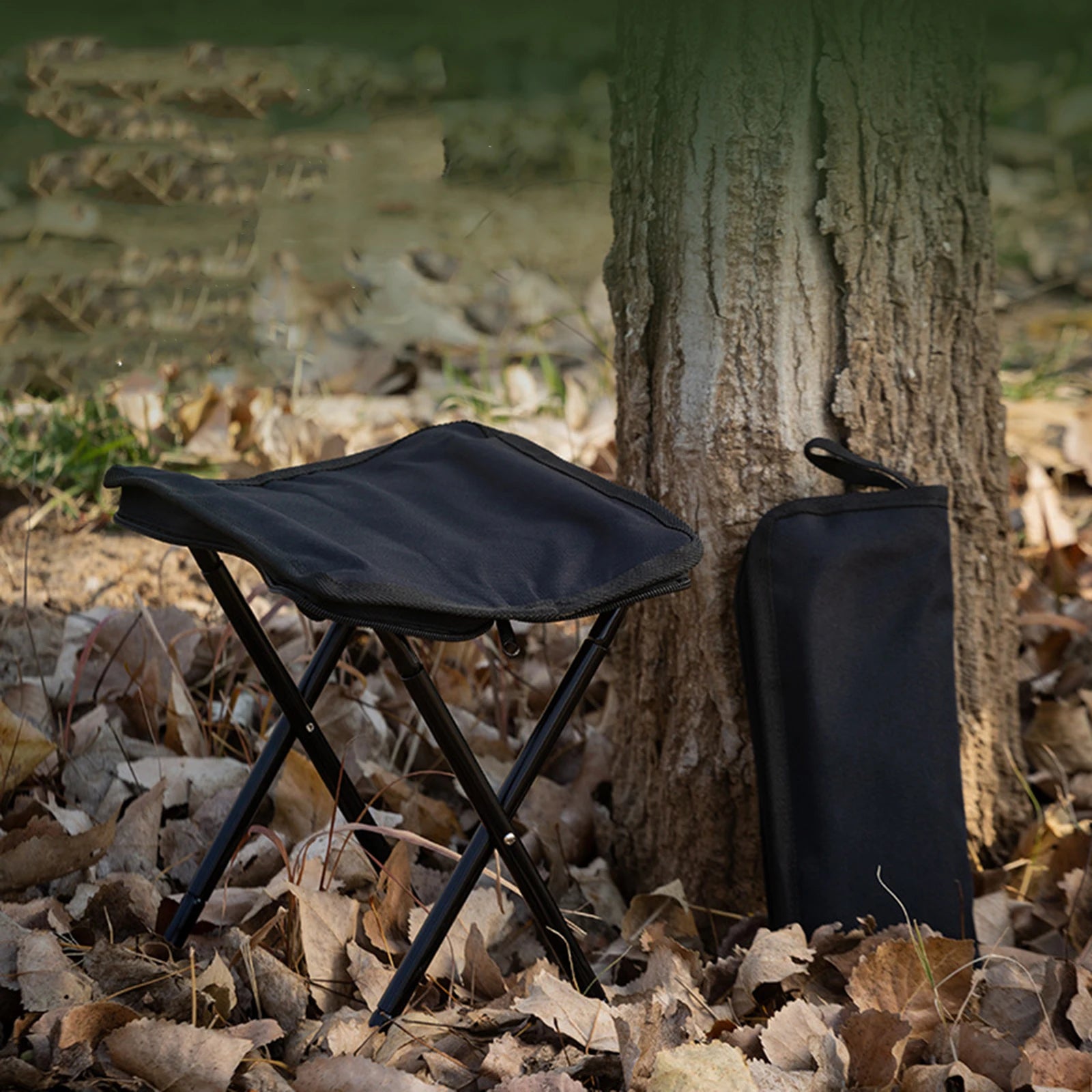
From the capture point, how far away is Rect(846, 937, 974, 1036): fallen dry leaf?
4.89ft

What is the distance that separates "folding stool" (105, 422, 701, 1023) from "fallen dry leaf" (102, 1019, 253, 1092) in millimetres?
189

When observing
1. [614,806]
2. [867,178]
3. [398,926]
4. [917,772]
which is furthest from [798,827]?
[867,178]

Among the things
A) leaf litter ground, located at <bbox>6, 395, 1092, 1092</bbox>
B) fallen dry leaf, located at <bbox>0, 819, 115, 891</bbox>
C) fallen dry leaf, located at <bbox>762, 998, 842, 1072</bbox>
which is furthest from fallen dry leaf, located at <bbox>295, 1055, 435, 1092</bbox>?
fallen dry leaf, located at <bbox>0, 819, 115, 891</bbox>

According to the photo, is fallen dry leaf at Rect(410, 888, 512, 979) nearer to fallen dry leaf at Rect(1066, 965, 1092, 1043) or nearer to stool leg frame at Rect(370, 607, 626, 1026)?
stool leg frame at Rect(370, 607, 626, 1026)

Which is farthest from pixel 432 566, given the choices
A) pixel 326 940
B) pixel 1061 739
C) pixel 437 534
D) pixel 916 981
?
pixel 1061 739

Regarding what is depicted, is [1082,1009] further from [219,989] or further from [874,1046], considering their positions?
[219,989]

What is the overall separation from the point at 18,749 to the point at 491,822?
86 cm

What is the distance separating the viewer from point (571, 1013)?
1452mm

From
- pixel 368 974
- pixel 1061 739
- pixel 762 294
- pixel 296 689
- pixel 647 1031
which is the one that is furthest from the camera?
pixel 1061 739

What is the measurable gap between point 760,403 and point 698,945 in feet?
2.73

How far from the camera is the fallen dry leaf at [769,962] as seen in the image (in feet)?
5.22

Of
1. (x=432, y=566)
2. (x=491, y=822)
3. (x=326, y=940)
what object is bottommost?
(x=326, y=940)

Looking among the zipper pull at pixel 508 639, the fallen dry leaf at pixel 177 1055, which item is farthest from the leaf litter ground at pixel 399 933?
the zipper pull at pixel 508 639

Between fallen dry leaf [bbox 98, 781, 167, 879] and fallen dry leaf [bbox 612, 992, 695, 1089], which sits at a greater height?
fallen dry leaf [bbox 98, 781, 167, 879]
